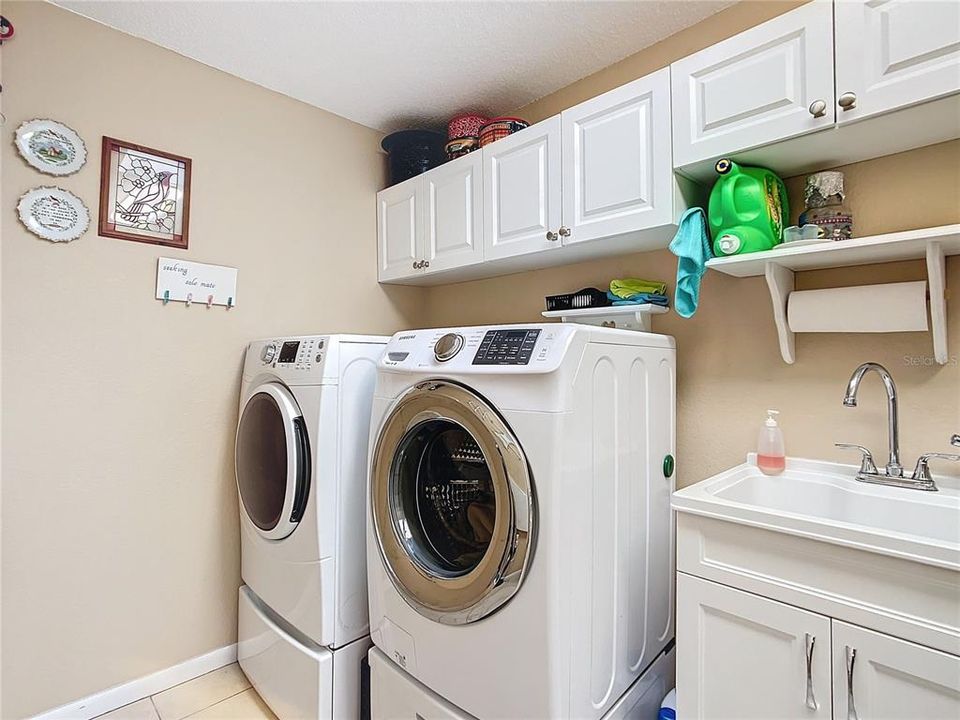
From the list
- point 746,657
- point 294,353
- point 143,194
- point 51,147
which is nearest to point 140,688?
point 294,353

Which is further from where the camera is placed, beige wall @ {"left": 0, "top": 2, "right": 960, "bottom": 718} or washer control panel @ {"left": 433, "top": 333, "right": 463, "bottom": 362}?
beige wall @ {"left": 0, "top": 2, "right": 960, "bottom": 718}

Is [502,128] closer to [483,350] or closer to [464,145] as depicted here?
[464,145]

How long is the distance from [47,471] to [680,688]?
2080 millimetres

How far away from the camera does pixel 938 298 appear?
127 cm

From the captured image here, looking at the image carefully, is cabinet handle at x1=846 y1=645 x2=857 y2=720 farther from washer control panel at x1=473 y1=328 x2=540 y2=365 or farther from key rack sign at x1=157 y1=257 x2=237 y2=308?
key rack sign at x1=157 y1=257 x2=237 y2=308

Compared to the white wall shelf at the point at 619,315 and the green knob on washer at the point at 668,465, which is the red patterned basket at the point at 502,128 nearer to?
the white wall shelf at the point at 619,315

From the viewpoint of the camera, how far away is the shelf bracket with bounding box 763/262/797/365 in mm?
1503

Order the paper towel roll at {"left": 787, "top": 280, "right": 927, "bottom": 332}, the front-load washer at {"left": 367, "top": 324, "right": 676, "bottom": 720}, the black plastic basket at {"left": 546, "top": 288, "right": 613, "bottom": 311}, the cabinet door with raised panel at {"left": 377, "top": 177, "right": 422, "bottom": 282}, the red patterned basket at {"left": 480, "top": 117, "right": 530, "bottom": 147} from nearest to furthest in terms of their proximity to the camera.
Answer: the front-load washer at {"left": 367, "top": 324, "right": 676, "bottom": 720}, the paper towel roll at {"left": 787, "top": 280, "right": 927, "bottom": 332}, the black plastic basket at {"left": 546, "top": 288, "right": 613, "bottom": 311}, the red patterned basket at {"left": 480, "top": 117, "right": 530, "bottom": 147}, the cabinet door with raised panel at {"left": 377, "top": 177, "right": 422, "bottom": 282}

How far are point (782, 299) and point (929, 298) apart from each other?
0.34m

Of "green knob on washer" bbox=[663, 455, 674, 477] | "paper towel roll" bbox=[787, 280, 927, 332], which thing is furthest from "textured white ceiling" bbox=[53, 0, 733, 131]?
"green knob on washer" bbox=[663, 455, 674, 477]

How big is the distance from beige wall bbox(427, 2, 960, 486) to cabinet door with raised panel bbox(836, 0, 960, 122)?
1.04ft

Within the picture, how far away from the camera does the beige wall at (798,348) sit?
1389 millimetres

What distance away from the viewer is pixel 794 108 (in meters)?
1.34

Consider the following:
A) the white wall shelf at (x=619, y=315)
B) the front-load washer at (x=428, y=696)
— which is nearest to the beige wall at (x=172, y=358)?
the white wall shelf at (x=619, y=315)
